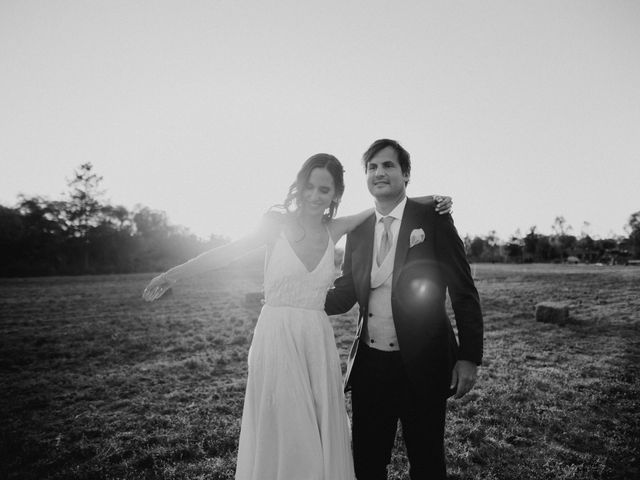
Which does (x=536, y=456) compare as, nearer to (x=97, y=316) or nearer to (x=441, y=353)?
(x=441, y=353)

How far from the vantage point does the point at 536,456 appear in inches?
157

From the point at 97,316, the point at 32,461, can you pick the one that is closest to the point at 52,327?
the point at 97,316

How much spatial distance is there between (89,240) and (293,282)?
58479mm

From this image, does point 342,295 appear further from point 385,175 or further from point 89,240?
point 89,240

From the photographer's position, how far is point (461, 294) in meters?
2.48

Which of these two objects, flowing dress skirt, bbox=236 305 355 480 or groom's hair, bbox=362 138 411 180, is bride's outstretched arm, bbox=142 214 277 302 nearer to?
flowing dress skirt, bbox=236 305 355 480

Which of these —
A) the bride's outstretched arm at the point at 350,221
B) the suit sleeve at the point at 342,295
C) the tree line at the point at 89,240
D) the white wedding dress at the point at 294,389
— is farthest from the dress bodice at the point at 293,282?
the tree line at the point at 89,240

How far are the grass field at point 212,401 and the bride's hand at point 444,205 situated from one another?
2.96 m

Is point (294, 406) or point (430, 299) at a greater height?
point (430, 299)

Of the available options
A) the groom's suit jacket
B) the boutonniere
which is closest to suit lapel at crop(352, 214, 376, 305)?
the groom's suit jacket

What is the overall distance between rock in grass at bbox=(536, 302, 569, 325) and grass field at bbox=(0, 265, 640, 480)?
39 cm

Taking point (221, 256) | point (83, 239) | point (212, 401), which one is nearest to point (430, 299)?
point (221, 256)

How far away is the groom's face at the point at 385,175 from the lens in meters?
2.85

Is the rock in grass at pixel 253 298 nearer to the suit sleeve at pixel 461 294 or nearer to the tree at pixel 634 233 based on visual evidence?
the suit sleeve at pixel 461 294
